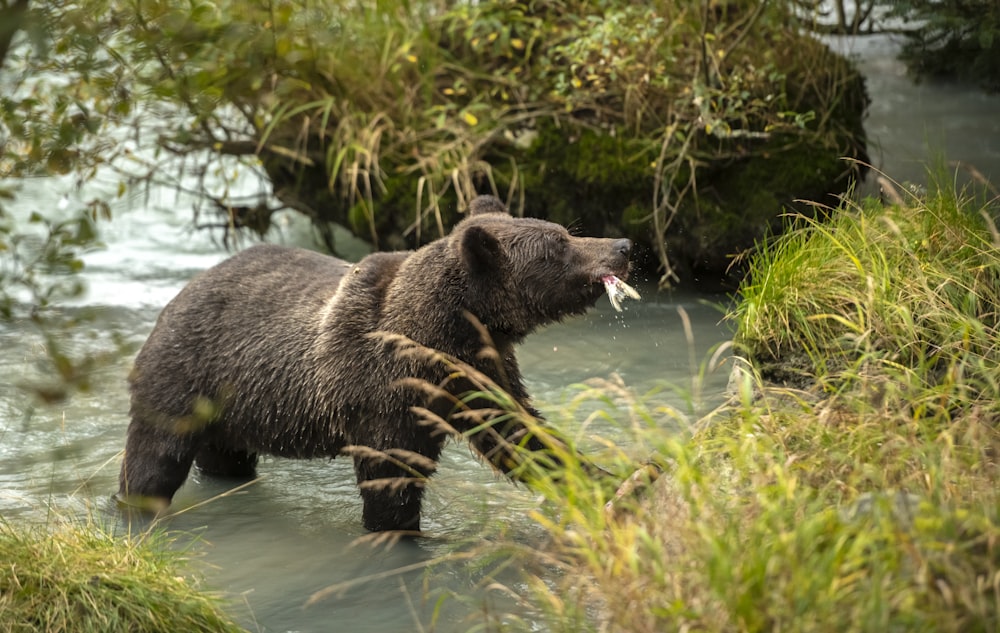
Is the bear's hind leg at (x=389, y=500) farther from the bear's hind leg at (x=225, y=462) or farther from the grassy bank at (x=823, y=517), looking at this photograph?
the bear's hind leg at (x=225, y=462)

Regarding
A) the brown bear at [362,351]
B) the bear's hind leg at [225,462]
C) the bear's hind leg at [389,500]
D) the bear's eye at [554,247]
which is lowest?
the bear's hind leg at [225,462]

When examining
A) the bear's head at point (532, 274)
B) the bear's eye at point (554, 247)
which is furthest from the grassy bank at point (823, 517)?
the bear's eye at point (554, 247)

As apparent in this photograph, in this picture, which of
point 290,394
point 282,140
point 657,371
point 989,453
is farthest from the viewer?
point 282,140

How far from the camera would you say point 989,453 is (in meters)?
4.01

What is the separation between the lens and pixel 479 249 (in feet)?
17.0

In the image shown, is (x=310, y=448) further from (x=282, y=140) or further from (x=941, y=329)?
(x=282, y=140)

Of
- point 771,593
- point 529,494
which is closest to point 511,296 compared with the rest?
point 529,494

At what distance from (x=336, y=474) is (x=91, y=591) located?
2523 mm

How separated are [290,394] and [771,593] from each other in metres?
3.03

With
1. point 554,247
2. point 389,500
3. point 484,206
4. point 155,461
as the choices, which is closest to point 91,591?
point 389,500

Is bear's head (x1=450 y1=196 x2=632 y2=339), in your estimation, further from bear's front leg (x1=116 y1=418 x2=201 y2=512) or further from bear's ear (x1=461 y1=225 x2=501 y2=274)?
bear's front leg (x1=116 y1=418 x2=201 y2=512)

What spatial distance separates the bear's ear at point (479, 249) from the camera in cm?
512

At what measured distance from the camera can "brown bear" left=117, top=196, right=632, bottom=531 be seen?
5203mm

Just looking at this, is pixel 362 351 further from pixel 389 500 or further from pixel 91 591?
pixel 91 591
